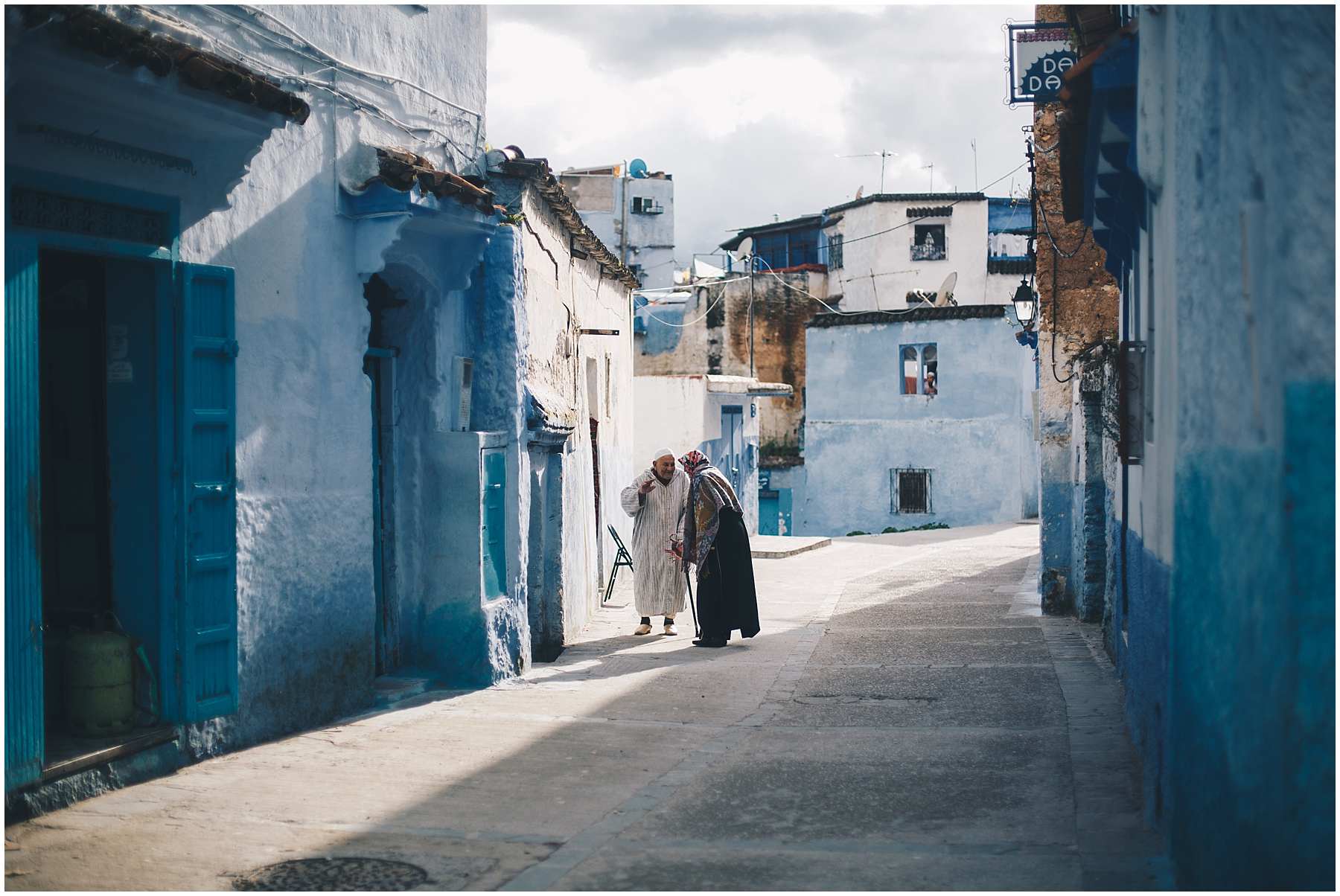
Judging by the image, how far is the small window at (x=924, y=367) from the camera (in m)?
31.7

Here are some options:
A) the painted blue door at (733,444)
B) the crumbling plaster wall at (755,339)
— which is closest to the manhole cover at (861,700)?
the painted blue door at (733,444)

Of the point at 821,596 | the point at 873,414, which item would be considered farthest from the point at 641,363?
the point at 821,596

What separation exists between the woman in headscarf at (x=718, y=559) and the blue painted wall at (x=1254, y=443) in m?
7.17

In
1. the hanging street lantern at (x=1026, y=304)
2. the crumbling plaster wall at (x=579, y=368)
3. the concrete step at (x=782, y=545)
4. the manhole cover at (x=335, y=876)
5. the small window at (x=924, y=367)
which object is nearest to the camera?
the manhole cover at (x=335, y=876)

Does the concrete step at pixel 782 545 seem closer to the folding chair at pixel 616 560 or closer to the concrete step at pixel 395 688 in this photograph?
the folding chair at pixel 616 560

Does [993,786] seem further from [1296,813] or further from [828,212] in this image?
[828,212]

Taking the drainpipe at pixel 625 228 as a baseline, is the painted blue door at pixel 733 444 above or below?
below

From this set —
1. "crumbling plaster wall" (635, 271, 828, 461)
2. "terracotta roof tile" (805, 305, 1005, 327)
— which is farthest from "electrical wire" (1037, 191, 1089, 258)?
"crumbling plaster wall" (635, 271, 828, 461)

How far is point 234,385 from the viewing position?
6.97 meters

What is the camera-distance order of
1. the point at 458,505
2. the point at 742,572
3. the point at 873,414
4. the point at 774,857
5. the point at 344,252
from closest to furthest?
the point at 774,857 → the point at 344,252 → the point at 458,505 → the point at 742,572 → the point at 873,414

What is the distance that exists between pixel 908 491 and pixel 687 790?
2629cm

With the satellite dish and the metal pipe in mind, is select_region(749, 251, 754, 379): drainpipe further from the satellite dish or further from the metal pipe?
the satellite dish

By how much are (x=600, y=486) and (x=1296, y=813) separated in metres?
11.1

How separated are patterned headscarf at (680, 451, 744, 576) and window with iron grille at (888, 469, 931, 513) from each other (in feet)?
68.1
